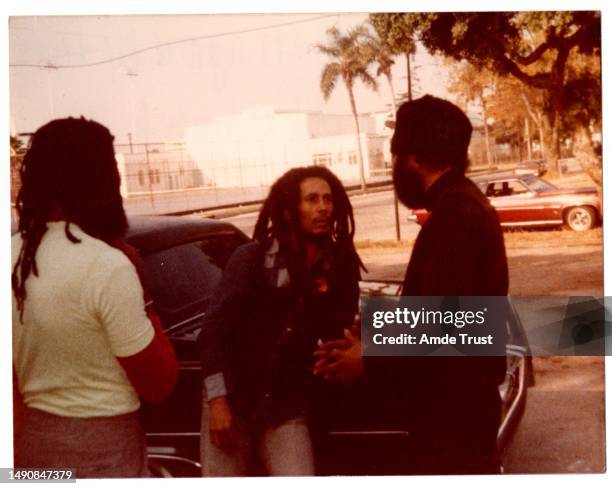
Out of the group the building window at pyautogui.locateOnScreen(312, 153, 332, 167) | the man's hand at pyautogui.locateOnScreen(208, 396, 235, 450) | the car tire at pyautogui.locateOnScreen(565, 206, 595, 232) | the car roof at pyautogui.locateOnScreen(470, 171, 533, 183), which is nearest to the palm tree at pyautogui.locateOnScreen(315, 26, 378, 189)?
the building window at pyautogui.locateOnScreen(312, 153, 332, 167)

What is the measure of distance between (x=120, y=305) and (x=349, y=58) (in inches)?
64.4

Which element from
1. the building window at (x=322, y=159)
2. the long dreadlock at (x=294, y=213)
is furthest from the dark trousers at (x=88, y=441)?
the building window at (x=322, y=159)

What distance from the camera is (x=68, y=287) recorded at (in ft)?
6.28

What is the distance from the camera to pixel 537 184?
299 cm

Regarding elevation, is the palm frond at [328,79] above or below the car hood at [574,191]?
above

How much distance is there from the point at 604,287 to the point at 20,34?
8.89 feet

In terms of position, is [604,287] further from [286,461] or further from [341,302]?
[286,461]

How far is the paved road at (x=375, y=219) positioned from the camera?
2.70 meters

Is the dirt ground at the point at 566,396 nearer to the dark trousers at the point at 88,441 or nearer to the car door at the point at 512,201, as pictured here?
the car door at the point at 512,201

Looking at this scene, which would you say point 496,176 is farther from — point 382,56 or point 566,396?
point 566,396

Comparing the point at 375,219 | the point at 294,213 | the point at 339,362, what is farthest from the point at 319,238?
the point at 339,362

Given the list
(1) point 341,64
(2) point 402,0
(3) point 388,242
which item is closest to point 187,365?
(3) point 388,242

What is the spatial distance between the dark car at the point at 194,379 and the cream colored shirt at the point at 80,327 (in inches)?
19.2

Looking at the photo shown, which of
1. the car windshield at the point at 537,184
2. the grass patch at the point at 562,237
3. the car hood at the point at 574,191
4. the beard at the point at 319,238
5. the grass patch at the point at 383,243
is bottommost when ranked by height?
the grass patch at the point at 562,237
